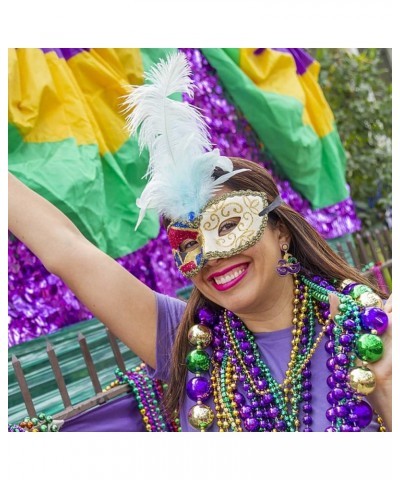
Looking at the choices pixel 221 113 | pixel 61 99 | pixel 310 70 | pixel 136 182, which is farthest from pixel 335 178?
pixel 61 99

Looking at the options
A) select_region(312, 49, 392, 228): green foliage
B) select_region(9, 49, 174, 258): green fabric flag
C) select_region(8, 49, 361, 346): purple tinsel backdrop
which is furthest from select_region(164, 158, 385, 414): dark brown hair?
select_region(312, 49, 392, 228): green foliage

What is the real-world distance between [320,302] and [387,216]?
14.9 feet

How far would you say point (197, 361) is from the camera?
5.41ft

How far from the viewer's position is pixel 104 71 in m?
2.69

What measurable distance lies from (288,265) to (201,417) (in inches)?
20.2

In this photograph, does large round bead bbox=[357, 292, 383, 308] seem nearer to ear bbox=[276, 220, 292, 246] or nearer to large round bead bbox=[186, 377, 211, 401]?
ear bbox=[276, 220, 292, 246]

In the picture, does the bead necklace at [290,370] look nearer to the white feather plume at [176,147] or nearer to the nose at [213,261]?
the nose at [213,261]

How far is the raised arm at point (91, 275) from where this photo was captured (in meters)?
1.71

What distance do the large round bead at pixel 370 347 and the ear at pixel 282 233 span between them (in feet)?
1.34

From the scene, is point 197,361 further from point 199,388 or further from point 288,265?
point 288,265

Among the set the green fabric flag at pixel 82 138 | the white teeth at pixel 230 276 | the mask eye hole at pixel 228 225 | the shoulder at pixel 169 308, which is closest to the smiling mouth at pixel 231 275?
the white teeth at pixel 230 276

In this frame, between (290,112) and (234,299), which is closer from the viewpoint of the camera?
(234,299)

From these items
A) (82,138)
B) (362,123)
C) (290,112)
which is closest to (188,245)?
(82,138)

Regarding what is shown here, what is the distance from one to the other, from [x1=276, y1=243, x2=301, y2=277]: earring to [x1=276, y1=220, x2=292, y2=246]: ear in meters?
0.07
